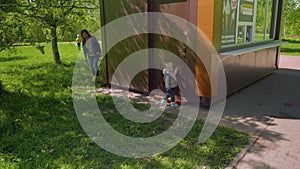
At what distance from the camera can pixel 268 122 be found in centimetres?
448

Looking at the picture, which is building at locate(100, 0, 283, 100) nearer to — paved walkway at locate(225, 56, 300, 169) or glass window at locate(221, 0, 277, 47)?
glass window at locate(221, 0, 277, 47)

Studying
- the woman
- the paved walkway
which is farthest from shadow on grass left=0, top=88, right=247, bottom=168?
the woman

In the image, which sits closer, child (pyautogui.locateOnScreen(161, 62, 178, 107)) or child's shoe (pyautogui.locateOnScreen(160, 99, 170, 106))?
child (pyautogui.locateOnScreen(161, 62, 178, 107))

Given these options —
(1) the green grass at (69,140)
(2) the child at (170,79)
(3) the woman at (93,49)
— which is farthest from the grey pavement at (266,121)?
(3) the woman at (93,49)

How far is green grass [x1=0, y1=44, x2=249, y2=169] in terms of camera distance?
3105 mm

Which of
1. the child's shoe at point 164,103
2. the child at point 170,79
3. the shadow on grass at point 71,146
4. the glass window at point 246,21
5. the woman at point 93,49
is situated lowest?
the shadow on grass at point 71,146

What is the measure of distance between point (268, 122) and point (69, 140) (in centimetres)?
346

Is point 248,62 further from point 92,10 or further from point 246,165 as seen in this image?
point 92,10

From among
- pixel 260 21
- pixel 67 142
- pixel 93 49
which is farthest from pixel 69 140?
pixel 260 21

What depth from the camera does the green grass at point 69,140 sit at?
10.2 feet

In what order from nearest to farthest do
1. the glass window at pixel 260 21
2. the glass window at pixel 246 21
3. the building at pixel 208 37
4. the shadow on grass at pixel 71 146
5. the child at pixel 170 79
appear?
1. the shadow on grass at pixel 71 146
2. the building at pixel 208 37
3. the child at pixel 170 79
4. the glass window at pixel 246 21
5. the glass window at pixel 260 21

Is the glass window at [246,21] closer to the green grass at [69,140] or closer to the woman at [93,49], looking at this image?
the green grass at [69,140]

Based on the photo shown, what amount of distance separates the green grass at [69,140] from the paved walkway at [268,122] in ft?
0.76

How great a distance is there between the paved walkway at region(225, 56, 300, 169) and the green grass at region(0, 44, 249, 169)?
23 centimetres
